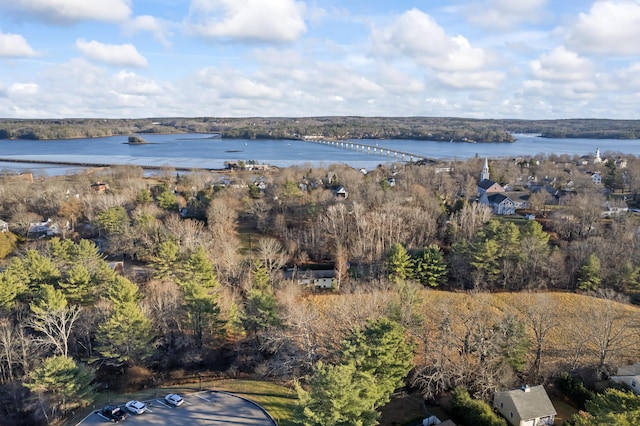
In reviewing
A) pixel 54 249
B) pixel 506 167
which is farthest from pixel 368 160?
pixel 54 249

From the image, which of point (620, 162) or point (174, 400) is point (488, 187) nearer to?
point (620, 162)

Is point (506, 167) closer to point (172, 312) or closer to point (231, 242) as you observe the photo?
point (231, 242)

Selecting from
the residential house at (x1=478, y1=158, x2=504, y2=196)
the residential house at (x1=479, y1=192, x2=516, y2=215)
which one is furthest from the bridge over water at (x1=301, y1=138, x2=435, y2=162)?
the residential house at (x1=479, y1=192, x2=516, y2=215)

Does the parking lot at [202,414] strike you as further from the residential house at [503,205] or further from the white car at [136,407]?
the residential house at [503,205]

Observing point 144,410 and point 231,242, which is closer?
point 144,410

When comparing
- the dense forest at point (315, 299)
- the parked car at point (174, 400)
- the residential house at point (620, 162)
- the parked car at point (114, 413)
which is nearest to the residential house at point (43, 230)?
the dense forest at point (315, 299)

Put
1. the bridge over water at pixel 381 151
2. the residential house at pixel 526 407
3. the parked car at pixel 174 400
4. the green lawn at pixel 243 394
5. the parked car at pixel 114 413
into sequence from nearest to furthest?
the residential house at pixel 526 407, the parked car at pixel 114 413, the green lawn at pixel 243 394, the parked car at pixel 174 400, the bridge over water at pixel 381 151
